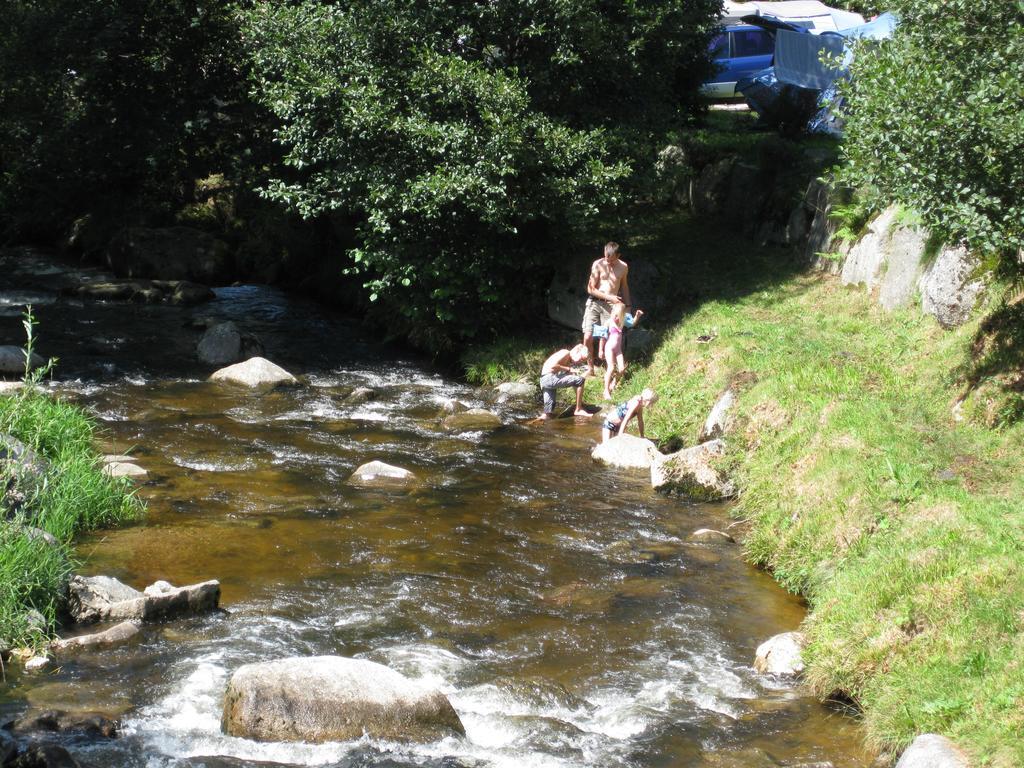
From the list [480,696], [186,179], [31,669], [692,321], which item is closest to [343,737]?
[480,696]

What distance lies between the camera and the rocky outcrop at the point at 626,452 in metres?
13.2

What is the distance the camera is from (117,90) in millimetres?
23812

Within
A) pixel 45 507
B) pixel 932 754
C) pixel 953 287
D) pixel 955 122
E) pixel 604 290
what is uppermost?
pixel 955 122

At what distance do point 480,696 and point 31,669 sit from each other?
306 centimetres

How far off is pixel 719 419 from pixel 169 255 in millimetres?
15381

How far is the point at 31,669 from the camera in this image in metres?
7.43

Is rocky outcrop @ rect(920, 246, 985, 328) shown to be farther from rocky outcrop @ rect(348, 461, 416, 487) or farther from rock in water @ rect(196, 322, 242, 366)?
rock in water @ rect(196, 322, 242, 366)

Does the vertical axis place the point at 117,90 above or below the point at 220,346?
above

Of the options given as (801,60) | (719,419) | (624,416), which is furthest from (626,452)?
(801,60)

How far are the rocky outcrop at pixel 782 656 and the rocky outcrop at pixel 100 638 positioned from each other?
15.3 feet

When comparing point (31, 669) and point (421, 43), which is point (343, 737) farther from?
point (421, 43)

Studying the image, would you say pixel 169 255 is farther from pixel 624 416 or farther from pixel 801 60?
pixel 801 60

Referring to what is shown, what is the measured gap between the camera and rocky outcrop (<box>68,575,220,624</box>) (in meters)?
8.25

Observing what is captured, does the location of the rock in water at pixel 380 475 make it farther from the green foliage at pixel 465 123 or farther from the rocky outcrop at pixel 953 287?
the rocky outcrop at pixel 953 287
